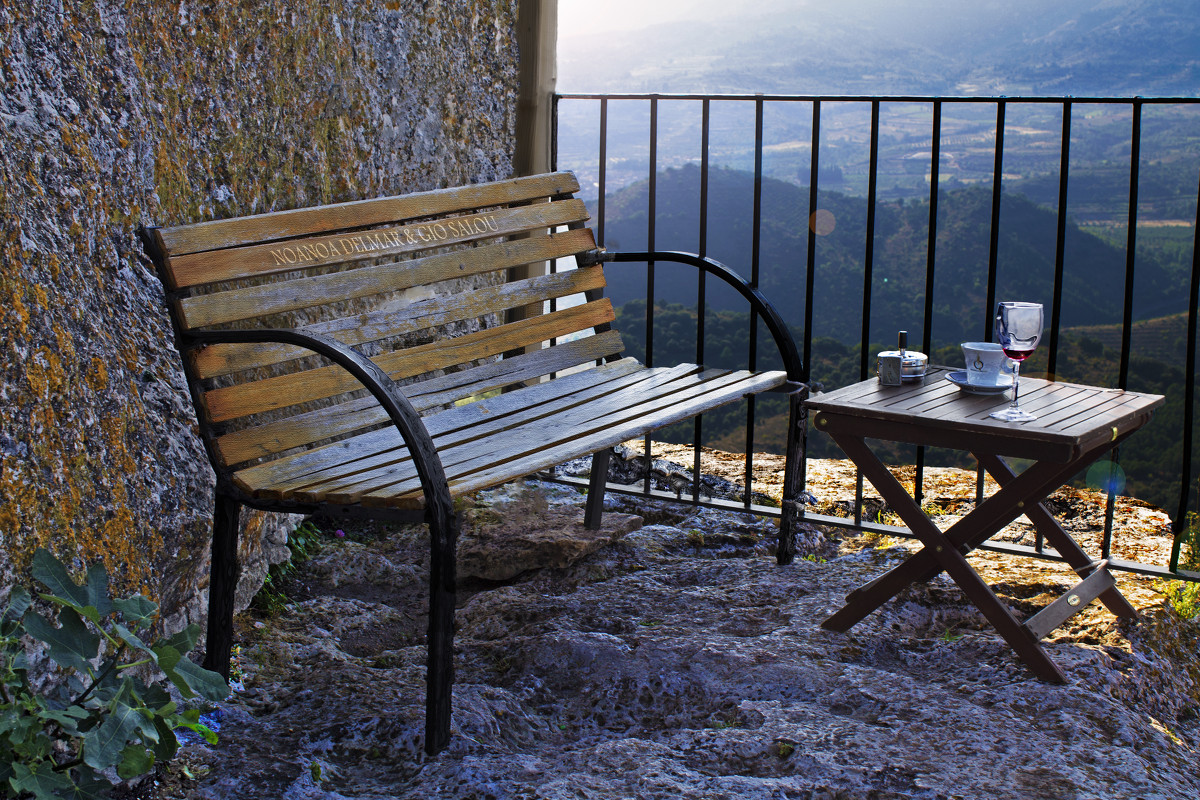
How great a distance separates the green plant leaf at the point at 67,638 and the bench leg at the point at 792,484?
1.74 meters

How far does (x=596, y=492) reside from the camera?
293cm

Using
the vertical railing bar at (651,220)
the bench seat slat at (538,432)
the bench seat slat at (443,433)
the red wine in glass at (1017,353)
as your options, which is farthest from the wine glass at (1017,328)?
the vertical railing bar at (651,220)

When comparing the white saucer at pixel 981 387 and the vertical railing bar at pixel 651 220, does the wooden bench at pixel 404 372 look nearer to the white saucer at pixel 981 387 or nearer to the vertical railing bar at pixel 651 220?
the vertical railing bar at pixel 651 220

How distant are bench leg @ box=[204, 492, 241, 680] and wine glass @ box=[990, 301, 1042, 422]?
1591mm

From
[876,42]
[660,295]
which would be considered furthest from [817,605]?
[876,42]

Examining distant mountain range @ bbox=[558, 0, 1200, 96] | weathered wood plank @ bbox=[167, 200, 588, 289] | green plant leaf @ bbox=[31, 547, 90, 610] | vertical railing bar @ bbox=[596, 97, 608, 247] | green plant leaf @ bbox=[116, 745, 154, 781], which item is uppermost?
distant mountain range @ bbox=[558, 0, 1200, 96]

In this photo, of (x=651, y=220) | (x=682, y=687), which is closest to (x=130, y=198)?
(x=682, y=687)

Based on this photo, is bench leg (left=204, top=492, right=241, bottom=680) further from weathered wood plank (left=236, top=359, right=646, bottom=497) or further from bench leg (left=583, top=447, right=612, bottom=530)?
bench leg (left=583, top=447, right=612, bottom=530)

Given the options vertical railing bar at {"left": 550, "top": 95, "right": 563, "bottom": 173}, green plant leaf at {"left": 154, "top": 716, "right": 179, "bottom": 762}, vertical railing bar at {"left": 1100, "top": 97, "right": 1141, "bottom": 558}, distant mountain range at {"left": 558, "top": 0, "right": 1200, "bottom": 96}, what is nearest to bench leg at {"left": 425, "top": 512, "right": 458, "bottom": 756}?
green plant leaf at {"left": 154, "top": 716, "right": 179, "bottom": 762}

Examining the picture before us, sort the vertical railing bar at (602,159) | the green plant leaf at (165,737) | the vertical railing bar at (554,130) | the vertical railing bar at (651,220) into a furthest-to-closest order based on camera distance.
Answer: the vertical railing bar at (554,130) → the vertical railing bar at (602,159) → the vertical railing bar at (651,220) → the green plant leaf at (165,737)

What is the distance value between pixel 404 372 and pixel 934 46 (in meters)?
20.0

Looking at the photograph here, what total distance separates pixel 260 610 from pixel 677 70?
57.0 feet

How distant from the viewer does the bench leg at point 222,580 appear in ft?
6.24

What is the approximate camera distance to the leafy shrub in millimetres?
1432
